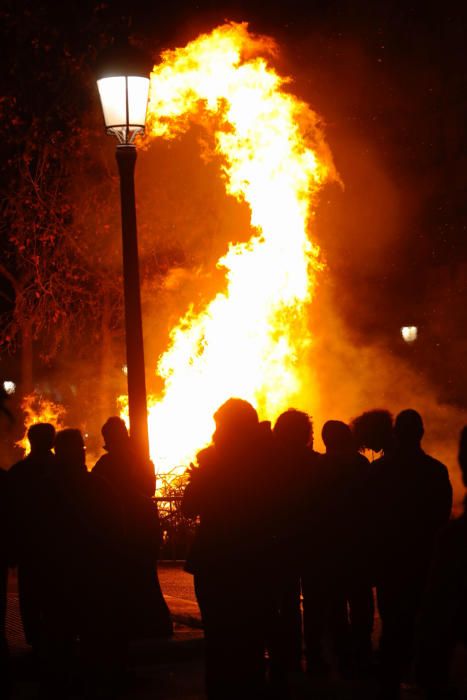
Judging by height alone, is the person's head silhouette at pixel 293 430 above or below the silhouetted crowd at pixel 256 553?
above

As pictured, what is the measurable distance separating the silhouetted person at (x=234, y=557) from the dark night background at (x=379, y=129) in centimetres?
1334

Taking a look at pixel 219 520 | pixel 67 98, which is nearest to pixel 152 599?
pixel 219 520

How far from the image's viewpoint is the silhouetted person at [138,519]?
8117 millimetres

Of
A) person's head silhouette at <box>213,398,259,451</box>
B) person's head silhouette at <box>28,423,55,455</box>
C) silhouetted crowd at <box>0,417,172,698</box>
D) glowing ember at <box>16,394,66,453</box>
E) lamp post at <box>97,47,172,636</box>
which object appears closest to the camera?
person's head silhouette at <box>213,398,259,451</box>

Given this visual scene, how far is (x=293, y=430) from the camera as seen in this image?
8031 millimetres

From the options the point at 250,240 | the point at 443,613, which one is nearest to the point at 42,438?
the point at 443,613

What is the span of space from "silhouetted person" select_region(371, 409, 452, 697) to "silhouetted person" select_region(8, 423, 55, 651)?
79.7 inches

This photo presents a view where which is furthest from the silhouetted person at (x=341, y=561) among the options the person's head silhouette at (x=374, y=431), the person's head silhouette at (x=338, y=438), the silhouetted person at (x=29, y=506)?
the silhouetted person at (x=29, y=506)

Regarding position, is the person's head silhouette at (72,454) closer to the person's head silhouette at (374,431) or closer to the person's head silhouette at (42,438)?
the person's head silhouette at (42,438)

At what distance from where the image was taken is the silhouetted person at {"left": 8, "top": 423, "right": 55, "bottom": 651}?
6883 millimetres

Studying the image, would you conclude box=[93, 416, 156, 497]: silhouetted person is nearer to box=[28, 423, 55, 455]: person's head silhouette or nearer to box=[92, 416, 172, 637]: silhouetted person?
box=[92, 416, 172, 637]: silhouetted person

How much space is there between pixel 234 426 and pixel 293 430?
2.13m

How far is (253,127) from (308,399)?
11.1 metres

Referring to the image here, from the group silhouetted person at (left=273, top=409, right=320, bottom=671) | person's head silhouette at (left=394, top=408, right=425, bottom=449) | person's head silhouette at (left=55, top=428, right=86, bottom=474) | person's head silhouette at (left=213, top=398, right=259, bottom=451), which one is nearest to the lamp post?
silhouetted person at (left=273, top=409, right=320, bottom=671)
